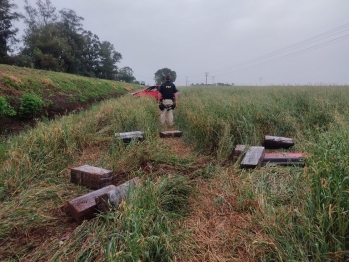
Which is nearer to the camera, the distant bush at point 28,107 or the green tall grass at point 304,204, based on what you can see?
the green tall grass at point 304,204

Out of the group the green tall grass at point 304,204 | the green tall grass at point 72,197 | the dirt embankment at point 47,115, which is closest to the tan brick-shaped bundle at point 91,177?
the green tall grass at point 72,197

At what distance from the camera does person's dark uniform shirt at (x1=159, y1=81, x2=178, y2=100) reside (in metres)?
7.39

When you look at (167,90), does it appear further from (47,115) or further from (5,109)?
(5,109)

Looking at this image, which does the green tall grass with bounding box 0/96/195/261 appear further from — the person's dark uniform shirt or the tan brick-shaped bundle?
the person's dark uniform shirt

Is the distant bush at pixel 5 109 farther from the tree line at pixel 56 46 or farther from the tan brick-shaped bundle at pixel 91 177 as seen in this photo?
the tree line at pixel 56 46

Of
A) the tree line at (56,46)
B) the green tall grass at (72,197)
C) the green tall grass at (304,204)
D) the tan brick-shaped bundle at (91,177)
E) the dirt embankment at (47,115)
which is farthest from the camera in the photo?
the tree line at (56,46)

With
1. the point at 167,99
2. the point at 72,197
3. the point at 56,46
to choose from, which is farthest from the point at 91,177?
the point at 56,46

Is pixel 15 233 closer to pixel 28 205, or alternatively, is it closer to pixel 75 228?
pixel 28 205

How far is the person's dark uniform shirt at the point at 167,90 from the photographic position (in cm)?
739

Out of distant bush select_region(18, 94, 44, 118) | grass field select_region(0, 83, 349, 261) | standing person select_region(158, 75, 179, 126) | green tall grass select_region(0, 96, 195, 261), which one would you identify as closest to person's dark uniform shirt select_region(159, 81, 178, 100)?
standing person select_region(158, 75, 179, 126)

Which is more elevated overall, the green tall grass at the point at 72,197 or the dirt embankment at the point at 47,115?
the dirt embankment at the point at 47,115

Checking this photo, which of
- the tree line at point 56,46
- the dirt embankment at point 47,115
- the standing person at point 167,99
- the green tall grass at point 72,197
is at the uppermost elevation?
the tree line at point 56,46

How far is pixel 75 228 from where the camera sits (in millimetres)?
2145

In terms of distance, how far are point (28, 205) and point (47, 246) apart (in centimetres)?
67
